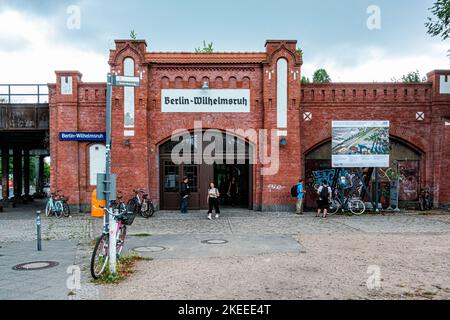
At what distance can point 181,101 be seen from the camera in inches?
706

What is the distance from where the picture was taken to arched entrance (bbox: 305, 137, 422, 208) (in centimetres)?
1886

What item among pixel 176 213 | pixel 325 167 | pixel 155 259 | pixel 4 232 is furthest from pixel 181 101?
pixel 155 259

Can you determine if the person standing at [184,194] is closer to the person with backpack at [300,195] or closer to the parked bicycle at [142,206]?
the parked bicycle at [142,206]

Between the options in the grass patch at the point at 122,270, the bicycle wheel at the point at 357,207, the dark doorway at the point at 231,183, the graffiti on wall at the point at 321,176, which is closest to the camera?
the grass patch at the point at 122,270

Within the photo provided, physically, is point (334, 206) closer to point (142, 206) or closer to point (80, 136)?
point (142, 206)

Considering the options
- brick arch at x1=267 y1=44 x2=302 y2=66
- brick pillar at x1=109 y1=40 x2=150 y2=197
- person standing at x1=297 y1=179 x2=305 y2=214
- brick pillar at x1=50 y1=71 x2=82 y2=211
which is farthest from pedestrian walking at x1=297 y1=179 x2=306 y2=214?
brick pillar at x1=50 y1=71 x2=82 y2=211

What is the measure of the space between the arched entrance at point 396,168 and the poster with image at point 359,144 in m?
1.47

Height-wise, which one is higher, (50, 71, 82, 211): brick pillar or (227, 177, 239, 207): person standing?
(50, 71, 82, 211): brick pillar

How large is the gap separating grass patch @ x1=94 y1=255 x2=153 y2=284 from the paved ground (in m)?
0.20

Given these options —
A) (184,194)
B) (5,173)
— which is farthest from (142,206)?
(5,173)

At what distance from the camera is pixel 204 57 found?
18219 millimetres

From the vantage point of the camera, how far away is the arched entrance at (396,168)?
1886 centimetres

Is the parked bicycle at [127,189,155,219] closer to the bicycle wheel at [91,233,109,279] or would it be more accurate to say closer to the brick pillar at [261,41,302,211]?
the brick pillar at [261,41,302,211]

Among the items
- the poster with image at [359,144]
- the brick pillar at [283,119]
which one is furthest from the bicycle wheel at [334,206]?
the brick pillar at [283,119]
